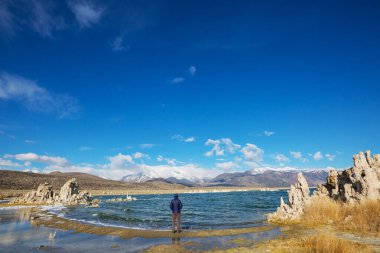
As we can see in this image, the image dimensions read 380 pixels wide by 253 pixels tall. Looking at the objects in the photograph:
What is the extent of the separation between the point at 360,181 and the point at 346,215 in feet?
9.77

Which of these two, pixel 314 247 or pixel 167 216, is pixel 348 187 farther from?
pixel 167 216

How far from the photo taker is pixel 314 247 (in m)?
12.1

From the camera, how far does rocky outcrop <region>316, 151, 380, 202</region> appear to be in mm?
22109

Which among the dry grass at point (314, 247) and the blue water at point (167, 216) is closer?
the dry grass at point (314, 247)

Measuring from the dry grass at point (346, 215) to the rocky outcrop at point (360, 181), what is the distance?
1.07 meters

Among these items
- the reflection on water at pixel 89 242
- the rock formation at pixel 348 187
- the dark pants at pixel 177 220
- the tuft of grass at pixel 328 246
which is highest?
the rock formation at pixel 348 187

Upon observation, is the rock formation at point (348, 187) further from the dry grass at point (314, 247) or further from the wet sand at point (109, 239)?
the dry grass at point (314, 247)

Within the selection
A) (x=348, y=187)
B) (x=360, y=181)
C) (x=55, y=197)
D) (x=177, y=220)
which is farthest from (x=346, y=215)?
(x=55, y=197)

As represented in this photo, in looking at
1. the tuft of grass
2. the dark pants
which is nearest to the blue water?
the dark pants

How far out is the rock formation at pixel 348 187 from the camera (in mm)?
22250

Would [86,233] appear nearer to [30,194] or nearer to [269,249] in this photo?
[269,249]

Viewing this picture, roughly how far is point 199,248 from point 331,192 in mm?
18260

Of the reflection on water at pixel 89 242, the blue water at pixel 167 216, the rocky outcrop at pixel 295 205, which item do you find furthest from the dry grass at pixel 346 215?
the reflection on water at pixel 89 242

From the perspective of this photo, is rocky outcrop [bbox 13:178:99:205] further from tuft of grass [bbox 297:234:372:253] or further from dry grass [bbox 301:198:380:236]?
tuft of grass [bbox 297:234:372:253]
